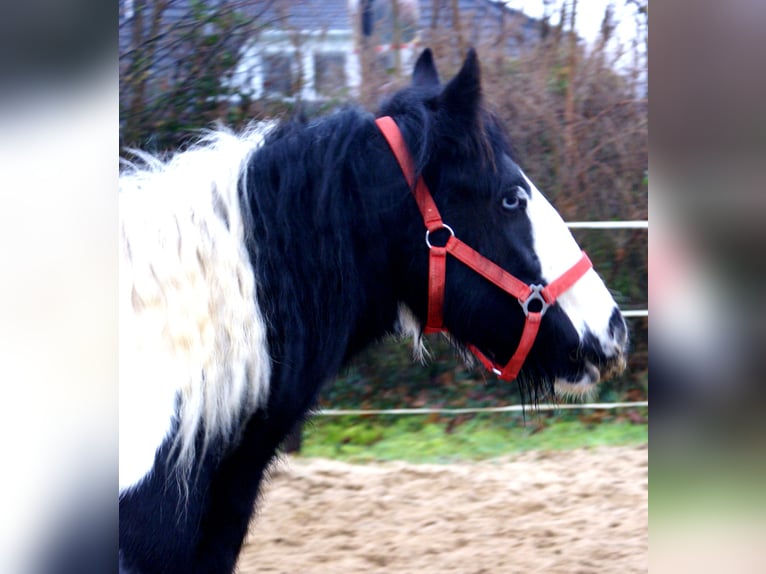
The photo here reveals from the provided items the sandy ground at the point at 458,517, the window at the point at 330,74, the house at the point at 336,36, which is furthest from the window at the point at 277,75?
the sandy ground at the point at 458,517

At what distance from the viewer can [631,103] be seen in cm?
491

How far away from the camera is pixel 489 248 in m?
1.92

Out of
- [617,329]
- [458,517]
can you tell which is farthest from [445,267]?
[458,517]

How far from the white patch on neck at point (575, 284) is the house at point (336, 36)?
2.46m

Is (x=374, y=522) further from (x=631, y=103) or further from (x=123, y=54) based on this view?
(x=631, y=103)

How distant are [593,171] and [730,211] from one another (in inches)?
149

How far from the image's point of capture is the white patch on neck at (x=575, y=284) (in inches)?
75.9

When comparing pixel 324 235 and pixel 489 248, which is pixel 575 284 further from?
pixel 324 235

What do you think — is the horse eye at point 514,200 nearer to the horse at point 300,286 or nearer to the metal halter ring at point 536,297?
the horse at point 300,286

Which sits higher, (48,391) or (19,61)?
(19,61)

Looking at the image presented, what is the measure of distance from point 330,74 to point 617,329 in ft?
9.78

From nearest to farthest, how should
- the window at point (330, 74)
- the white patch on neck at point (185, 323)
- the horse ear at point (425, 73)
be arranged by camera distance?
the white patch on neck at point (185, 323)
the horse ear at point (425, 73)
the window at point (330, 74)

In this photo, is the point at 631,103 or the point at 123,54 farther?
the point at 631,103

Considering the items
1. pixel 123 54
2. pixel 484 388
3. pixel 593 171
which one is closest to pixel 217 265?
pixel 123 54
